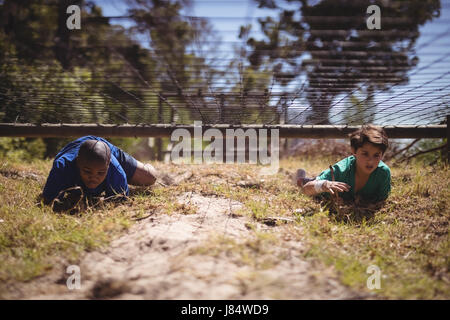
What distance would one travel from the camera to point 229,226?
6.89ft

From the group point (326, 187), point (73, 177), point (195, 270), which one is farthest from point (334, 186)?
point (73, 177)

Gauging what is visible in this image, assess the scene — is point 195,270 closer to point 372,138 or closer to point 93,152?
point 93,152

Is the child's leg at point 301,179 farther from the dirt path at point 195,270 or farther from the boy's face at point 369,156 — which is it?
the dirt path at point 195,270

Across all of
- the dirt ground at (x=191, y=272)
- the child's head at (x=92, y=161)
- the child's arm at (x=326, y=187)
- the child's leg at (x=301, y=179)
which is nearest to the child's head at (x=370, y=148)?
the child's arm at (x=326, y=187)

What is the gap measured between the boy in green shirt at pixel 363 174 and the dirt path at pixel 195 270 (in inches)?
35.2

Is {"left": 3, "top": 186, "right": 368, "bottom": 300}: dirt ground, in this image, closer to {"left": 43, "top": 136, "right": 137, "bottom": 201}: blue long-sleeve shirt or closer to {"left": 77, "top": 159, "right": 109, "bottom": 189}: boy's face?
{"left": 77, "top": 159, "right": 109, "bottom": 189}: boy's face

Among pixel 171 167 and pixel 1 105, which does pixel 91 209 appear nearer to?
pixel 171 167

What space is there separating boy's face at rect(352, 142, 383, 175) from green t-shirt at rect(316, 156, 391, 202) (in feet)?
0.44

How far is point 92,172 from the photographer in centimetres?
246

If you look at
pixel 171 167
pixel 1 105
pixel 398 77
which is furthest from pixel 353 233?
pixel 1 105

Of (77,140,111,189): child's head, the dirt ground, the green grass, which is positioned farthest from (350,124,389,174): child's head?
(77,140,111,189): child's head

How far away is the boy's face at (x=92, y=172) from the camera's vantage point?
2.43 m

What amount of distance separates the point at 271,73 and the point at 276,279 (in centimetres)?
185

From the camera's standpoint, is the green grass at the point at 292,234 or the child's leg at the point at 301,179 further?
the child's leg at the point at 301,179
